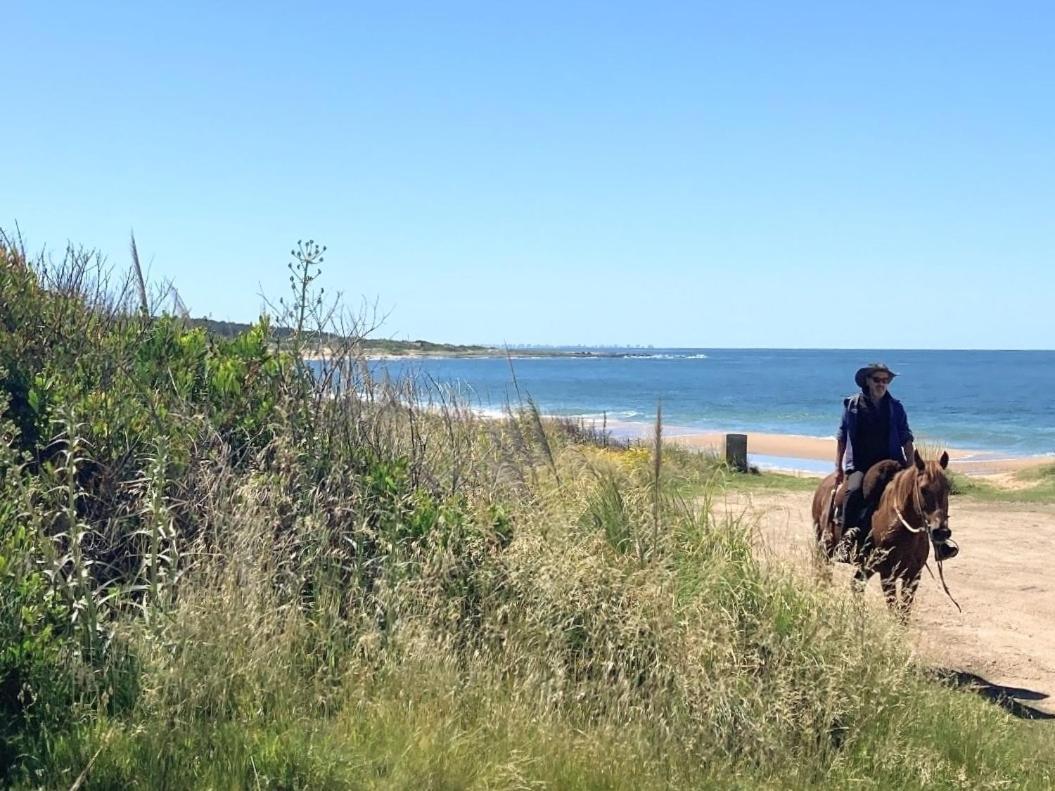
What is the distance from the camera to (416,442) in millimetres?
7234

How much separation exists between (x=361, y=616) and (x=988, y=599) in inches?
318

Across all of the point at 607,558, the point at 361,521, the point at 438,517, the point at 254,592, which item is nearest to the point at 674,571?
the point at 607,558

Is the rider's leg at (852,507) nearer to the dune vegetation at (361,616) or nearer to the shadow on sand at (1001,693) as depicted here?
the shadow on sand at (1001,693)

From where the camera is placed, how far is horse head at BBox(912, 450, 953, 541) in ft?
24.5

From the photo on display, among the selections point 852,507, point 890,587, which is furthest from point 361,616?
point 852,507

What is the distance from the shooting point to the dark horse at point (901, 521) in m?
7.52

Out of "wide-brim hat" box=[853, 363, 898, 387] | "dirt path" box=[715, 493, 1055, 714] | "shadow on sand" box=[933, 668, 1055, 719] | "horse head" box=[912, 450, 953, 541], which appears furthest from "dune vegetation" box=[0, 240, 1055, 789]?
"wide-brim hat" box=[853, 363, 898, 387]

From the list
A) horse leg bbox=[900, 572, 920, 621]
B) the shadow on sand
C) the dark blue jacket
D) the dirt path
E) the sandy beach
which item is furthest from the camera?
the sandy beach

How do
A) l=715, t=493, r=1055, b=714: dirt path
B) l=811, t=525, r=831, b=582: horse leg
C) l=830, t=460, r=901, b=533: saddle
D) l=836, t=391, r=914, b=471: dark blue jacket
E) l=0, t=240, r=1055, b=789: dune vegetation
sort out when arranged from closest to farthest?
l=0, t=240, r=1055, b=789: dune vegetation, l=811, t=525, r=831, b=582: horse leg, l=715, t=493, r=1055, b=714: dirt path, l=830, t=460, r=901, b=533: saddle, l=836, t=391, r=914, b=471: dark blue jacket

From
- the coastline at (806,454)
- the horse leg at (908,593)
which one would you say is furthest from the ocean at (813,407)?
the horse leg at (908,593)

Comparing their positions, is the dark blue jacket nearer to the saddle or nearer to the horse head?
the saddle

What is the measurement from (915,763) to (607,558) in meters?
1.98

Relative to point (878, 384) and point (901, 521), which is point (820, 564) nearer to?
point (901, 521)

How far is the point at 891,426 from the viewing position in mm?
8773
